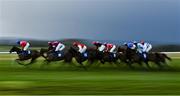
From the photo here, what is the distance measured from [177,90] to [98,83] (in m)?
2.15

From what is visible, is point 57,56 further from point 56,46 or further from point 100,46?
point 100,46

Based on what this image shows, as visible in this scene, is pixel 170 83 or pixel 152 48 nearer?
pixel 170 83

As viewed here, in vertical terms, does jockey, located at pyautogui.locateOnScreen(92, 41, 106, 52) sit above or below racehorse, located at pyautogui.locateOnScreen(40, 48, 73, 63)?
above

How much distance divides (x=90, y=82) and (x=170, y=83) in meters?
1.89

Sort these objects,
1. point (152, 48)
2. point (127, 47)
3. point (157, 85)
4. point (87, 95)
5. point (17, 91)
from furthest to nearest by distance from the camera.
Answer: point (152, 48) → point (127, 47) → point (157, 85) → point (17, 91) → point (87, 95)

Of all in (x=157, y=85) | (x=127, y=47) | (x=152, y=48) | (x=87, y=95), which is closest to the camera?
(x=87, y=95)

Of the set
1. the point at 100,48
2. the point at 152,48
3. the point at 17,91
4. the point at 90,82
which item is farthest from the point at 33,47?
the point at 17,91

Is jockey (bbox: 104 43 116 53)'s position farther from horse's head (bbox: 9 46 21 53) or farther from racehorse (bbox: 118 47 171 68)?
horse's head (bbox: 9 46 21 53)

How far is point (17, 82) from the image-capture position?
13391mm

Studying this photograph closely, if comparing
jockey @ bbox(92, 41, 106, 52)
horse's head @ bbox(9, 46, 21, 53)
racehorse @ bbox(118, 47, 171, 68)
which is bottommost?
racehorse @ bbox(118, 47, 171, 68)

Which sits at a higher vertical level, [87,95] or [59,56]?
[87,95]

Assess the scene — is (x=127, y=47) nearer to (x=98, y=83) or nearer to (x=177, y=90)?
→ (x=98, y=83)

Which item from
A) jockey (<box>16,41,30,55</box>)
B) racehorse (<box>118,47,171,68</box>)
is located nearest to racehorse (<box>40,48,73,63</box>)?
jockey (<box>16,41,30,55</box>)

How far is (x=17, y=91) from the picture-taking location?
1144 cm
